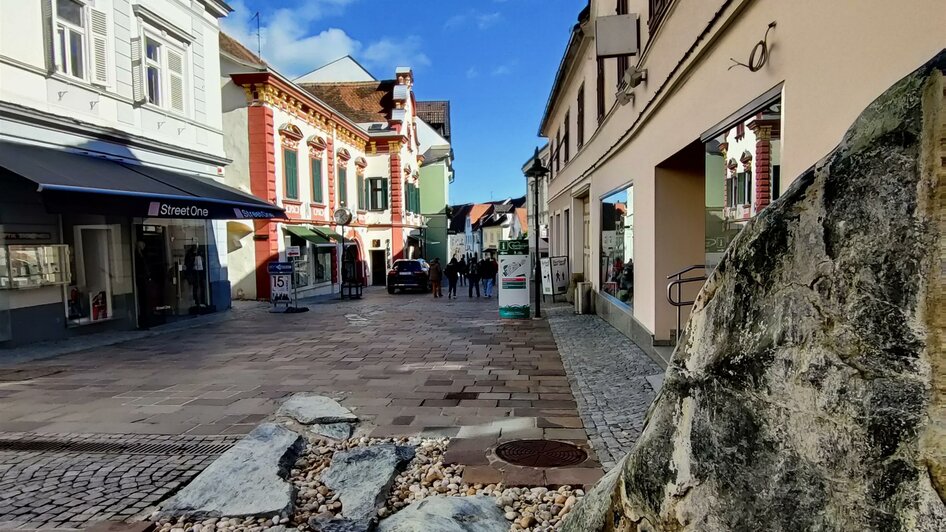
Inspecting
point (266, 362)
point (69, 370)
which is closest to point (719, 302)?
point (266, 362)

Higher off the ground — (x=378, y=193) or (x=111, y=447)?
(x=378, y=193)

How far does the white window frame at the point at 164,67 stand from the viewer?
12655 millimetres

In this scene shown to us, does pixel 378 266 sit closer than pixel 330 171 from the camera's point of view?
No

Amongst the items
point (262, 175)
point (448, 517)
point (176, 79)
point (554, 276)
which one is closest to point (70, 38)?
point (176, 79)

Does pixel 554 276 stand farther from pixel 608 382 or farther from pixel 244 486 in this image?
pixel 244 486

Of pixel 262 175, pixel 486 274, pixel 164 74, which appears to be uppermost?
pixel 164 74

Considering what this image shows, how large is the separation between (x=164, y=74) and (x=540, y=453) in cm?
1315

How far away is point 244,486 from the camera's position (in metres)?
3.76

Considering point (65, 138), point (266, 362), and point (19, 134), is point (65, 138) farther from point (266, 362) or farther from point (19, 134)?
point (266, 362)

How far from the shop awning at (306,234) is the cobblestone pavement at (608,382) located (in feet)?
41.3

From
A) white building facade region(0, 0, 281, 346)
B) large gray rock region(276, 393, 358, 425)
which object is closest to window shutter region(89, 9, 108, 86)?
white building facade region(0, 0, 281, 346)

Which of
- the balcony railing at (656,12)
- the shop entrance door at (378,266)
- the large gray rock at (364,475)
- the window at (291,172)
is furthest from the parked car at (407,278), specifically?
the large gray rock at (364,475)

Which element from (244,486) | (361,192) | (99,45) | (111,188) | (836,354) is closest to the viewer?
(836,354)

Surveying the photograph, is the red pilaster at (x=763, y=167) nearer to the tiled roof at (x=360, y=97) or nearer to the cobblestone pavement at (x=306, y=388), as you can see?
the cobblestone pavement at (x=306, y=388)
